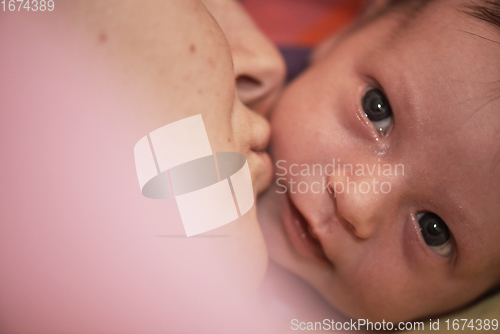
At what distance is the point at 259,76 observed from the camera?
76 cm

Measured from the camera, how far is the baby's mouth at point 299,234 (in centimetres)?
72

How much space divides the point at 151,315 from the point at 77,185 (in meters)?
0.18

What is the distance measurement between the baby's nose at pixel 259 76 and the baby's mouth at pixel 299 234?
0.24m

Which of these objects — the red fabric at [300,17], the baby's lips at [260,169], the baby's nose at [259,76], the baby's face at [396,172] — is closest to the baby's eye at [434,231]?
the baby's face at [396,172]

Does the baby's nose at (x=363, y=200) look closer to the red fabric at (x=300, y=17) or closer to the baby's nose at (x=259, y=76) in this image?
the baby's nose at (x=259, y=76)

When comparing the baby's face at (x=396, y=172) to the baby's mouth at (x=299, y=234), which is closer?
the baby's face at (x=396, y=172)

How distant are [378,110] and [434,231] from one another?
0.84ft

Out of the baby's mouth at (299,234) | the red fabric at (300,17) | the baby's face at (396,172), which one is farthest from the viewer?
the red fabric at (300,17)

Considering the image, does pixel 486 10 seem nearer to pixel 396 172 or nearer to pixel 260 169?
pixel 396 172

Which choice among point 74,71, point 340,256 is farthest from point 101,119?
point 340,256

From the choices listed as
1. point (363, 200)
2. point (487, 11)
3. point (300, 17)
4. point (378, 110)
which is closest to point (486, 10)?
point (487, 11)

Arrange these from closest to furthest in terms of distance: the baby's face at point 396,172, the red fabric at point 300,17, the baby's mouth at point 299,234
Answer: the baby's face at point 396,172 < the baby's mouth at point 299,234 < the red fabric at point 300,17

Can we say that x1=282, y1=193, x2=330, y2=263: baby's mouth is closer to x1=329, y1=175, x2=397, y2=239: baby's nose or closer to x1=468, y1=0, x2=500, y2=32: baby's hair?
x1=329, y1=175, x2=397, y2=239: baby's nose

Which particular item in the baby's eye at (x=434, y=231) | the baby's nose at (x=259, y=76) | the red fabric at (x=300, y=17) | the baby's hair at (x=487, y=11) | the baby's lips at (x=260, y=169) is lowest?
the baby's eye at (x=434, y=231)
